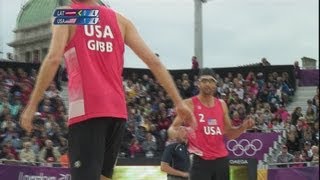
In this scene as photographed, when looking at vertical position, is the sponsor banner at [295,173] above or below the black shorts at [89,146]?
below

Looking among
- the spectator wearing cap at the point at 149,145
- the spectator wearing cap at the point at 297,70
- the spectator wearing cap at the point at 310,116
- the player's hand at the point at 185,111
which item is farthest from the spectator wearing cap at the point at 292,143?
the player's hand at the point at 185,111

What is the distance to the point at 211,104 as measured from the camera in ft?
22.8

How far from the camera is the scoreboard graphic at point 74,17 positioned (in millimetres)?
3475

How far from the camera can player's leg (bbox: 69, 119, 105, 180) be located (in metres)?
3.42

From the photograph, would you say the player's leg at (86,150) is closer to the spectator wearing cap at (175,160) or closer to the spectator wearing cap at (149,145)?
the spectator wearing cap at (175,160)

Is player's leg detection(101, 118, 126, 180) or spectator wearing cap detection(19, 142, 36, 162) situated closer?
player's leg detection(101, 118, 126, 180)

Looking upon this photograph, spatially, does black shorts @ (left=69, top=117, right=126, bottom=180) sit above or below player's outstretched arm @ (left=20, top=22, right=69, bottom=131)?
below

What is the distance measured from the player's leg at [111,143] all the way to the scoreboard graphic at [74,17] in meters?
0.55

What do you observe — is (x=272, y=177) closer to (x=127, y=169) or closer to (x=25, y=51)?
(x=127, y=169)

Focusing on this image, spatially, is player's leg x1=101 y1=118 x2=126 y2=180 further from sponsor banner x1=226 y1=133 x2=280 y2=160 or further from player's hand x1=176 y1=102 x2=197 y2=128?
sponsor banner x1=226 y1=133 x2=280 y2=160

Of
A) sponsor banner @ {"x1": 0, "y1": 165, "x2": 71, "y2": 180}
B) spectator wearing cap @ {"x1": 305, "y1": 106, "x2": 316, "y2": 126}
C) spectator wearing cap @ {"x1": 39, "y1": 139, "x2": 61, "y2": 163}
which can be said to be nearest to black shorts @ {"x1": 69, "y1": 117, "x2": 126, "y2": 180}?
sponsor banner @ {"x1": 0, "y1": 165, "x2": 71, "y2": 180}

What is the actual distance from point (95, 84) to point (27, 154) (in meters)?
12.3

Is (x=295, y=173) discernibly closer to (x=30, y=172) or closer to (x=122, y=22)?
(x=30, y=172)

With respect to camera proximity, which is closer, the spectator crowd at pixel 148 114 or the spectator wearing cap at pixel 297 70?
the spectator crowd at pixel 148 114
